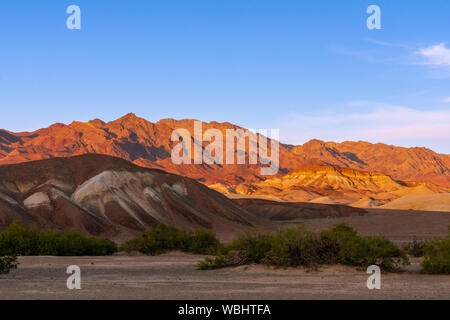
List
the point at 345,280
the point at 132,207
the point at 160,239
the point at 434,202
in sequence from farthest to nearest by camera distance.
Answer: the point at 434,202 < the point at 132,207 < the point at 160,239 < the point at 345,280

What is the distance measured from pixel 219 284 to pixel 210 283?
437 mm

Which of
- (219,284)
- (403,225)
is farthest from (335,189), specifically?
(219,284)

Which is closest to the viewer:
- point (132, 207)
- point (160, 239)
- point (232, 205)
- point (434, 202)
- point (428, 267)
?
point (428, 267)

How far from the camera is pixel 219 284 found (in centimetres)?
1822

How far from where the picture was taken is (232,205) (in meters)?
82.6

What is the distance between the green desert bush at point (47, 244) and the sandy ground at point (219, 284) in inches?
366

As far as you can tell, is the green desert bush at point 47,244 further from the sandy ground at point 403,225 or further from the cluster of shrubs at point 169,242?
the sandy ground at point 403,225

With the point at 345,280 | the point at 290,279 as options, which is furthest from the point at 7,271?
the point at 345,280

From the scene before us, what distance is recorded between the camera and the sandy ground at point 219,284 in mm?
14922

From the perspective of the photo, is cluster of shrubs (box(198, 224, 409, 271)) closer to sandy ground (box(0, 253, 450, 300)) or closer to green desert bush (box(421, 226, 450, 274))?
sandy ground (box(0, 253, 450, 300))

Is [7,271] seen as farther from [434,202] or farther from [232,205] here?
[434,202]

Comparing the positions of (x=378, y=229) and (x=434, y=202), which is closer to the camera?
(x=378, y=229)

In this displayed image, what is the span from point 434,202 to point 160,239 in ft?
255

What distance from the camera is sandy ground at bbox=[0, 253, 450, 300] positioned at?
14.9 meters
